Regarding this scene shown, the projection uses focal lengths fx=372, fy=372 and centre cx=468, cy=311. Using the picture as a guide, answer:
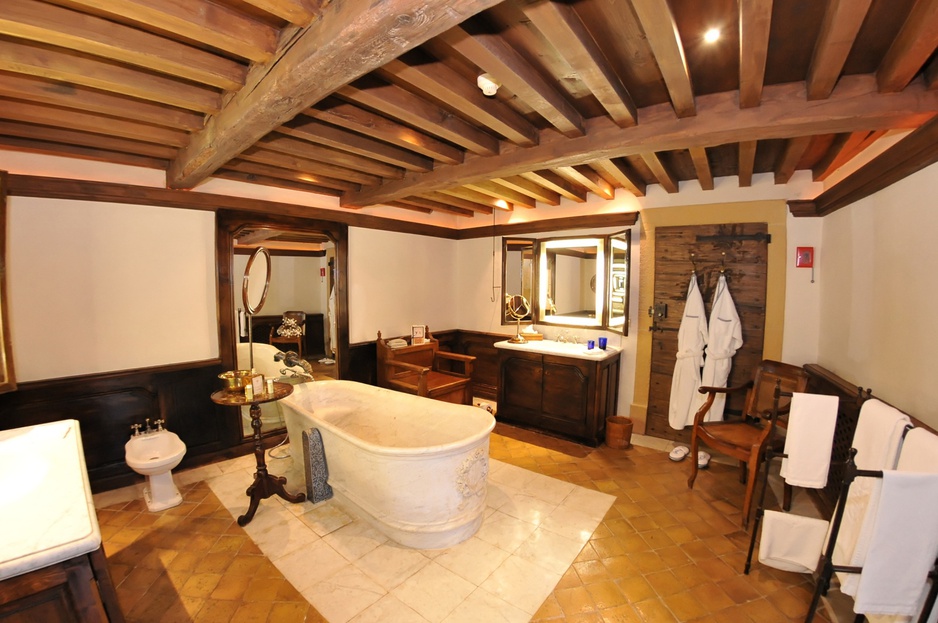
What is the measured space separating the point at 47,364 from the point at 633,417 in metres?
5.13

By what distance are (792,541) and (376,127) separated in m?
3.34

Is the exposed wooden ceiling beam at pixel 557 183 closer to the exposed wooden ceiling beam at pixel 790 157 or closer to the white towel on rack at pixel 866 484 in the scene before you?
the exposed wooden ceiling beam at pixel 790 157

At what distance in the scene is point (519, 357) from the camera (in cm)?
428

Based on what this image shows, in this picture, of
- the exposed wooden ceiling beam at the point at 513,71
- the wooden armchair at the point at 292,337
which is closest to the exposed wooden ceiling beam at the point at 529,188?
the exposed wooden ceiling beam at the point at 513,71

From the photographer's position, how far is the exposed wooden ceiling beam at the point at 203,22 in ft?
4.07

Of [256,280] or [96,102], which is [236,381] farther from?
[96,102]

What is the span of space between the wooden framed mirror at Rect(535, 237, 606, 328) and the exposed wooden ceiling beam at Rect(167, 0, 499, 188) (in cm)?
339

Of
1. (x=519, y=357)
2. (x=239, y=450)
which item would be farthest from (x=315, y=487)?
(x=519, y=357)

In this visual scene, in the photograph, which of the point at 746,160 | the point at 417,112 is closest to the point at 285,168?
the point at 417,112

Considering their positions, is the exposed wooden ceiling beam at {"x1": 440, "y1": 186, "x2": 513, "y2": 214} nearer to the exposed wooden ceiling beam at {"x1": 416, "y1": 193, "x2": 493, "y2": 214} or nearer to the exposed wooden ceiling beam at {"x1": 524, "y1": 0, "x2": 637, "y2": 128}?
the exposed wooden ceiling beam at {"x1": 416, "y1": 193, "x2": 493, "y2": 214}

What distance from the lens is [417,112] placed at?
214 cm

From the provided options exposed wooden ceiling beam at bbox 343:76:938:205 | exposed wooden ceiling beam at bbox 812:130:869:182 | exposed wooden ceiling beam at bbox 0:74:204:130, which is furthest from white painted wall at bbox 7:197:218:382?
exposed wooden ceiling beam at bbox 812:130:869:182

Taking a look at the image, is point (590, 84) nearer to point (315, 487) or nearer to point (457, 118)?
point (457, 118)

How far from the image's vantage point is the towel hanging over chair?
135 inches
